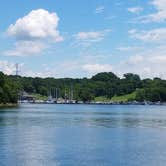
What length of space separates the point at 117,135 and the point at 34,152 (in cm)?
2796

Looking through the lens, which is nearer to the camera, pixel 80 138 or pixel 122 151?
pixel 122 151

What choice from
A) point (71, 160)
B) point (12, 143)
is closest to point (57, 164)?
point (71, 160)

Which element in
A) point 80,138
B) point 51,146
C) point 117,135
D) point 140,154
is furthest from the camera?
point 117,135

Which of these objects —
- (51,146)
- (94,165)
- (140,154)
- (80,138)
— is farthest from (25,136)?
(94,165)

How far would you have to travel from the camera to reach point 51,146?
216ft

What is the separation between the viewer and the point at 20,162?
5212cm

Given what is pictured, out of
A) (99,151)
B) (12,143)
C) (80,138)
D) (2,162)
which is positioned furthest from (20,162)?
(80,138)

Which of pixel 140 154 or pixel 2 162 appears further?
pixel 140 154

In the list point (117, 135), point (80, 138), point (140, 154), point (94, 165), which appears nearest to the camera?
point (94, 165)

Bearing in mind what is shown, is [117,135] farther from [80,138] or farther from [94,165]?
[94,165]

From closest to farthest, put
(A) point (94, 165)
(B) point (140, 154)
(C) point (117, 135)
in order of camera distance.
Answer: (A) point (94, 165) → (B) point (140, 154) → (C) point (117, 135)

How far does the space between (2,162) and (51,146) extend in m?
14.3

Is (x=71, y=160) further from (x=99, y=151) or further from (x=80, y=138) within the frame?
(x=80, y=138)

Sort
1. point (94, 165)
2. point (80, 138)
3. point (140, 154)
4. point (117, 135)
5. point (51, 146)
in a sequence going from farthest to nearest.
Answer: point (117, 135)
point (80, 138)
point (51, 146)
point (140, 154)
point (94, 165)
